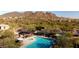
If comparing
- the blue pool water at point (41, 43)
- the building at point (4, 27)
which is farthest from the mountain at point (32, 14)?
the blue pool water at point (41, 43)

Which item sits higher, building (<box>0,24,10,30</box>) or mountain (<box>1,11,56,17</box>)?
mountain (<box>1,11,56,17</box>)

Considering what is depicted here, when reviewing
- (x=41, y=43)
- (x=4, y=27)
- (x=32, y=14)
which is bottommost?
(x=41, y=43)

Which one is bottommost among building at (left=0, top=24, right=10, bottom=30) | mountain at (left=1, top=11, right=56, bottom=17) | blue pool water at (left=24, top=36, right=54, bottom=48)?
blue pool water at (left=24, top=36, right=54, bottom=48)

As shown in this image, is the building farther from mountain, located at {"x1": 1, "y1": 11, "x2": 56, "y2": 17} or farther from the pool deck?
the pool deck

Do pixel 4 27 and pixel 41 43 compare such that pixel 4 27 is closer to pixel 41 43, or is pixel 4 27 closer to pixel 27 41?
pixel 27 41

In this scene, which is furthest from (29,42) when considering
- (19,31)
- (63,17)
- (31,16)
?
(63,17)

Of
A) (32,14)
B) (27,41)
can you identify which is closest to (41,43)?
(27,41)

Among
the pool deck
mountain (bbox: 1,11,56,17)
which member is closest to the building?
mountain (bbox: 1,11,56,17)

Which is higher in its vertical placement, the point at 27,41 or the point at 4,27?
the point at 4,27

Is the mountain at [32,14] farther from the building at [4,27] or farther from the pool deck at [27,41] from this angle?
the pool deck at [27,41]

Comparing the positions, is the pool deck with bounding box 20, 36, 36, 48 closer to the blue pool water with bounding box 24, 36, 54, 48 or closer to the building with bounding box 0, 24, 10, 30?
the blue pool water with bounding box 24, 36, 54, 48
